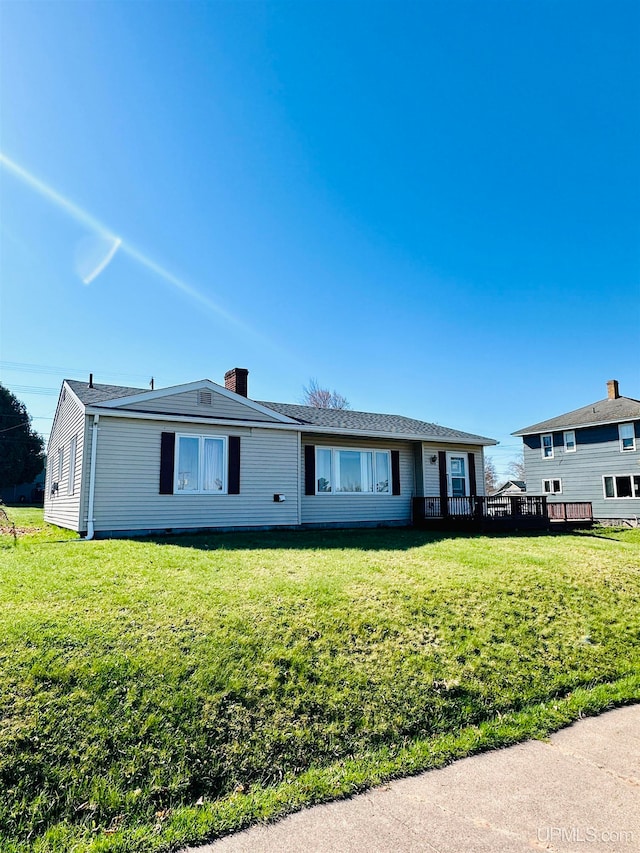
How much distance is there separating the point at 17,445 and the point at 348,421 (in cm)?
3205

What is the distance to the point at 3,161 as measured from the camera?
9352 millimetres

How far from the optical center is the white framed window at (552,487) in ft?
82.3

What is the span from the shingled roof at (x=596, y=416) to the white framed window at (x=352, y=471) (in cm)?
1309

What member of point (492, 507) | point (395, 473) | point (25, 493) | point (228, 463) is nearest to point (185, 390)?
point (228, 463)

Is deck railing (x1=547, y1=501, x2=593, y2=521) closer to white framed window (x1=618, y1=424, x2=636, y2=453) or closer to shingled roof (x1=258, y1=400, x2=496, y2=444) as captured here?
shingled roof (x1=258, y1=400, x2=496, y2=444)

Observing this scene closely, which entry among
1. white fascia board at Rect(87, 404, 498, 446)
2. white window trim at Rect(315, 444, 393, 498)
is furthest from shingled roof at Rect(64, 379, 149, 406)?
white window trim at Rect(315, 444, 393, 498)

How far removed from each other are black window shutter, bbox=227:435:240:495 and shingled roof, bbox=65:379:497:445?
1.55m

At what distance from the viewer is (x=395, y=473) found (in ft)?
53.1

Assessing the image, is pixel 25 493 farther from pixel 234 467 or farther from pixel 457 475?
pixel 457 475

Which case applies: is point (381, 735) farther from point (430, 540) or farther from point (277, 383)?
point (277, 383)

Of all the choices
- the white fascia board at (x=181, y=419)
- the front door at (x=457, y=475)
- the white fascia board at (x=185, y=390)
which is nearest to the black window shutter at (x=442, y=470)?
the front door at (x=457, y=475)

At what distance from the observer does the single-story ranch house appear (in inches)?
452

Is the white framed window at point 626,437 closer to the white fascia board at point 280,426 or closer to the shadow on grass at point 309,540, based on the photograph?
the white fascia board at point 280,426

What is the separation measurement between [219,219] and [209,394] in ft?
15.2
